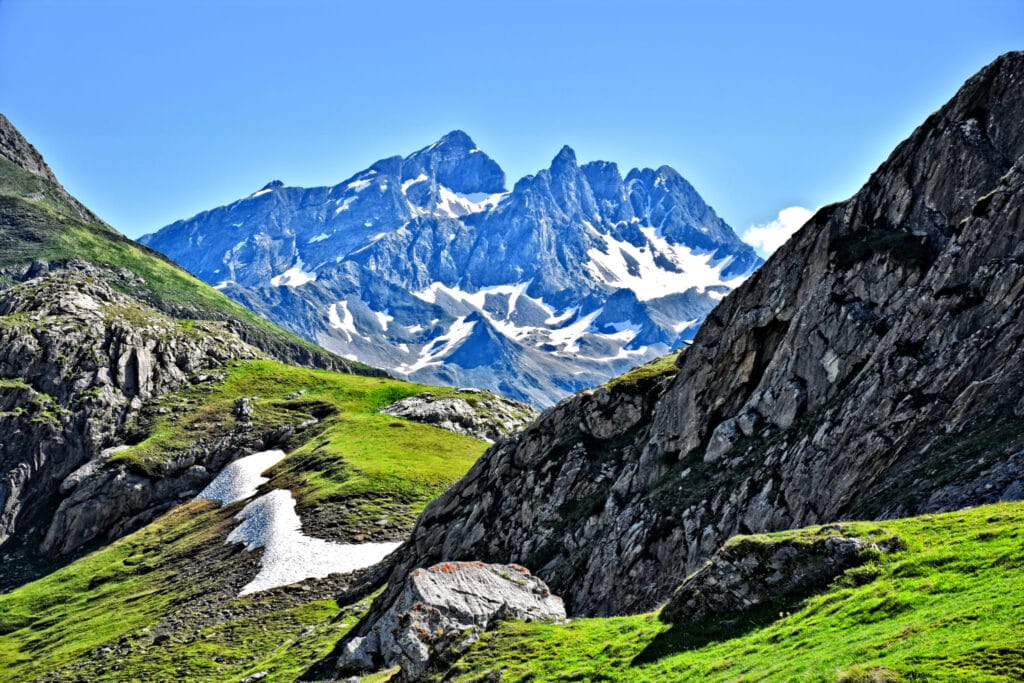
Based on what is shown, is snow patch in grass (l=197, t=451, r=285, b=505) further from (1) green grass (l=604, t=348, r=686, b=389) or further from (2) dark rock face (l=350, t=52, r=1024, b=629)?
(1) green grass (l=604, t=348, r=686, b=389)

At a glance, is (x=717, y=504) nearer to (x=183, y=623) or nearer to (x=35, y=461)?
(x=183, y=623)

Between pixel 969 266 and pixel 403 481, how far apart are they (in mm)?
72464

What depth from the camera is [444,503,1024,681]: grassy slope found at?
18.2 m

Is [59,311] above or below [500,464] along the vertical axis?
above

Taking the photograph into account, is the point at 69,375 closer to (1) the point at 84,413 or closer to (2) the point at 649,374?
(1) the point at 84,413

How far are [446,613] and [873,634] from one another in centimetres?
2187

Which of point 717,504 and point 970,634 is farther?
point 717,504

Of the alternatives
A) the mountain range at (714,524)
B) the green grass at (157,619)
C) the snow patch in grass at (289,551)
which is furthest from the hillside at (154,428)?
the green grass at (157,619)

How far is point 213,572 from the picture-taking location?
269 feet

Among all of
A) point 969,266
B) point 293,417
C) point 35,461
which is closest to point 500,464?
point 969,266

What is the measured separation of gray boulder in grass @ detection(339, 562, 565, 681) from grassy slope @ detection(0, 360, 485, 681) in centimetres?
1271

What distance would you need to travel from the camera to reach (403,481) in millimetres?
98625

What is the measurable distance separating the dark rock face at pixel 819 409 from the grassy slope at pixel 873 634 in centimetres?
919

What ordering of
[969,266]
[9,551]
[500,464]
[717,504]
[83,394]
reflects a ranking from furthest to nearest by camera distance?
[83,394]
[9,551]
[500,464]
[717,504]
[969,266]
